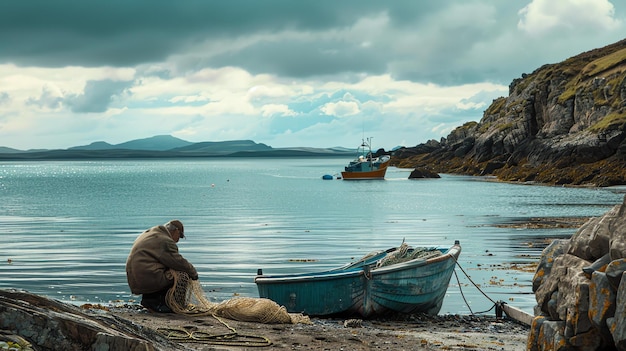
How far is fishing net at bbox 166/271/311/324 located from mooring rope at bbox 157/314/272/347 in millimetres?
1850

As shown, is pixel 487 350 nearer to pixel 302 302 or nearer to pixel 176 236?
pixel 302 302

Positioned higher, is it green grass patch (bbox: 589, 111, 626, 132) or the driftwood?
green grass patch (bbox: 589, 111, 626, 132)

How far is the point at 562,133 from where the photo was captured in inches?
4840

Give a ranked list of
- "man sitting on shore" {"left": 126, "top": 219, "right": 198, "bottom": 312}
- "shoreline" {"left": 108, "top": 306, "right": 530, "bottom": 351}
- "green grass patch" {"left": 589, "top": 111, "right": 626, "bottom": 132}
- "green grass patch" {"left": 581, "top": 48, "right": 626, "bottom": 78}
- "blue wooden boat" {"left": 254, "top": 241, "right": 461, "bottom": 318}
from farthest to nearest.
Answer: "green grass patch" {"left": 581, "top": 48, "right": 626, "bottom": 78} → "green grass patch" {"left": 589, "top": 111, "right": 626, "bottom": 132} → "blue wooden boat" {"left": 254, "top": 241, "right": 461, "bottom": 318} → "man sitting on shore" {"left": 126, "top": 219, "right": 198, "bottom": 312} → "shoreline" {"left": 108, "top": 306, "right": 530, "bottom": 351}

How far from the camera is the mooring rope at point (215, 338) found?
42.9ft

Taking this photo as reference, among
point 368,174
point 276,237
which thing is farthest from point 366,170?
point 276,237

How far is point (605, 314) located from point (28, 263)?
79.9ft

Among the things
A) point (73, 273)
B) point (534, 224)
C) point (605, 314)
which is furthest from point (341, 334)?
point (534, 224)

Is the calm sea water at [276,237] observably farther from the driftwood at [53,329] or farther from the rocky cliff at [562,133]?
the rocky cliff at [562,133]

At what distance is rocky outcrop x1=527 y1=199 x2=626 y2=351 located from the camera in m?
10.1

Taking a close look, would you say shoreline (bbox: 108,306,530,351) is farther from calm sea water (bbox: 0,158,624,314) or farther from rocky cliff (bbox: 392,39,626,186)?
rocky cliff (bbox: 392,39,626,186)

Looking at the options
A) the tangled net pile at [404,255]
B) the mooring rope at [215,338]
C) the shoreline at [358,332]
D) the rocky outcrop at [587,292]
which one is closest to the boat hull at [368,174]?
the tangled net pile at [404,255]

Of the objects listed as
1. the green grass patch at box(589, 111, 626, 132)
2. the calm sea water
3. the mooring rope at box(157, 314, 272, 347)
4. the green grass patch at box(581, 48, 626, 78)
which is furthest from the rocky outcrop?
the green grass patch at box(581, 48, 626, 78)

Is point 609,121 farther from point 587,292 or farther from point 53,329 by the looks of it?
point 53,329
